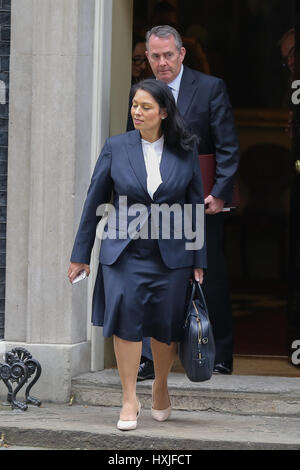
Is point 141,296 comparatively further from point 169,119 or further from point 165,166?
point 169,119

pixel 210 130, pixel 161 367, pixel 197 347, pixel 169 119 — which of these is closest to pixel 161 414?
pixel 161 367

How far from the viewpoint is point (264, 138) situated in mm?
12156

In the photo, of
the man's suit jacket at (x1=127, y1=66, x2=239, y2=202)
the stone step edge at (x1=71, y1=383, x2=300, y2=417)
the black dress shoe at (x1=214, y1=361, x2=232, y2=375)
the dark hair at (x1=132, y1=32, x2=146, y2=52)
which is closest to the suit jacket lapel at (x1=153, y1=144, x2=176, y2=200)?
the man's suit jacket at (x1=127, y1=66, x2=239, y2=202)

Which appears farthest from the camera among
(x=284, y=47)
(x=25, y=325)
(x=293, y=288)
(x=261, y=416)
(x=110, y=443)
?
(x=284, y=47)

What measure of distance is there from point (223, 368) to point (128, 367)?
4.62ft

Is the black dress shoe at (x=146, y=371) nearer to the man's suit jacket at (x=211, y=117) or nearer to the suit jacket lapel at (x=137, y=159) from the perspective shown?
the man's suit jacket at (x=211, y=117)

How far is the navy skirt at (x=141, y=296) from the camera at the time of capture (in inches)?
233

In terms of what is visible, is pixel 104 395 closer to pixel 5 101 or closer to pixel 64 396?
pixel 64 396

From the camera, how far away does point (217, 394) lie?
22.0 feet

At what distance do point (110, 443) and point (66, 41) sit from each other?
2.62 m

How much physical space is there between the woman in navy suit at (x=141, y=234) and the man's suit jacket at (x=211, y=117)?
779mm

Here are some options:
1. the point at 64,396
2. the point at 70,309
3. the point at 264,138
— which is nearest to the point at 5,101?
the point at 70,309

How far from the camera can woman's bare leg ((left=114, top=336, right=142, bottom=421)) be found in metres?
5.95

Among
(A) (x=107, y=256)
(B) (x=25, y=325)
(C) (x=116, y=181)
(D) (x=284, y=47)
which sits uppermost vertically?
(D) (x=284, y=47)
